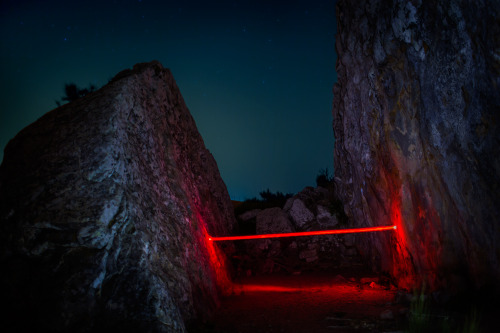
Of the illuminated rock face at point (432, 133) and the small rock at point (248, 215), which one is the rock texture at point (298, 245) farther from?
the illuminated rock face at point (432, 133)

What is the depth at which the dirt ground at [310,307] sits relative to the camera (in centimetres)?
402

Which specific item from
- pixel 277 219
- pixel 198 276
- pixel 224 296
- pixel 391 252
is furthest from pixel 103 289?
pixel 277 219

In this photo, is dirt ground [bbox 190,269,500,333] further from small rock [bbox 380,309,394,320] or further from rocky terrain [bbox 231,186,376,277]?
rocky terrain [bbox 231,186,376,277]

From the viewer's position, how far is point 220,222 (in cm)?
780

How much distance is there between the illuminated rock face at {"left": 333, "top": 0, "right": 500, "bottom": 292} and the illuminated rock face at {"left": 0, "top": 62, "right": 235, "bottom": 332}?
12.1 ft

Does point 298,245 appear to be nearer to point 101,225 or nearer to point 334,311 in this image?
point 334,311

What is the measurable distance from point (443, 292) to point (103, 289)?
4.57 meters

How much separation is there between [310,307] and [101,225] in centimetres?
355

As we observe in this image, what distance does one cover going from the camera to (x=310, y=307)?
4.93m

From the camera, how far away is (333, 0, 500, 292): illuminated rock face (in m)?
3.65

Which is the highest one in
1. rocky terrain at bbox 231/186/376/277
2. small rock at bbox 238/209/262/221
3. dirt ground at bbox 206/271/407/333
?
small rock at bbox 238/209/262/221

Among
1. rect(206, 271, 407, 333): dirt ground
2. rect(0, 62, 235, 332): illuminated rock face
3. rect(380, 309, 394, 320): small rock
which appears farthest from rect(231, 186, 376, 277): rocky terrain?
rect(380, 309, 394, 320): small rock

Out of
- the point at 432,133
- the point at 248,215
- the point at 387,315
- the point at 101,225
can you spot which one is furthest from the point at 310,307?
the point at 248,215

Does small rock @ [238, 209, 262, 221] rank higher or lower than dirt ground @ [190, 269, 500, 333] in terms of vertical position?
higher
